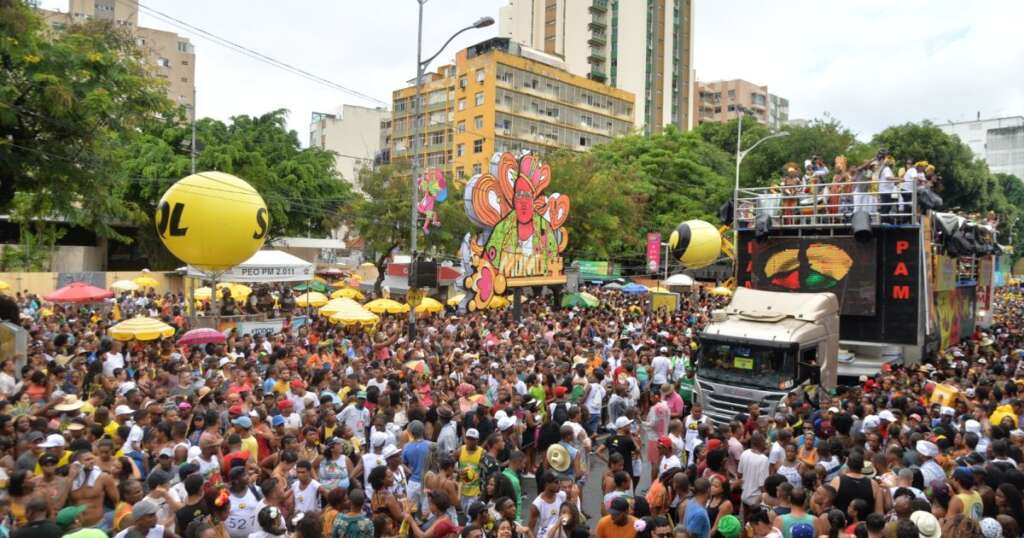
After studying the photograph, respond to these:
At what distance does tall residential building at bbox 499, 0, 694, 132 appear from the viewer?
83.0 m

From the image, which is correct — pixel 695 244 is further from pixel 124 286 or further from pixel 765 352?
pixel 124 286

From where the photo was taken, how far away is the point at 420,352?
1564 centimetres

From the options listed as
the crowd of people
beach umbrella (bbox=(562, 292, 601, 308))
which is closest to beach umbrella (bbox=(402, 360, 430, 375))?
the crowd of people

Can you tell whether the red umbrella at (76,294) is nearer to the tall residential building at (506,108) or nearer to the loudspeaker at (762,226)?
the loudspeaker at (762,226)

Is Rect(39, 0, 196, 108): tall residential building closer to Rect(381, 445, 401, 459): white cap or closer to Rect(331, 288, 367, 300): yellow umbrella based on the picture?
Rect(331, 288, 367, 300): yellow umbrella

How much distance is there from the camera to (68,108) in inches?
612

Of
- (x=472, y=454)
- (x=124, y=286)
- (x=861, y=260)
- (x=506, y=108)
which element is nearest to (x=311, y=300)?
(x=124, y=286)

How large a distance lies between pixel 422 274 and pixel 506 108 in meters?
50.8

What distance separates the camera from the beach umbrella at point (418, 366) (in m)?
13.8

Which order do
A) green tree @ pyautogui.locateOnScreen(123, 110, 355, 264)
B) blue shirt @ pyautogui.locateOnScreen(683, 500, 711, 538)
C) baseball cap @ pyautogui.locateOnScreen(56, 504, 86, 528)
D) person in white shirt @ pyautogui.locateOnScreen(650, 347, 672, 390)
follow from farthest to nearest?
1. green tree @ pyautogui.locateOnScreen(123, 110, 355, 264)
2. person in white shirt @ pyautogui.locateOnScreen(650, 347, 672, 390)
3. blue shirt @ pyautogui.locateOnScreen(683, 500, 711, 538)
4. baseball cap @ pyautogui.locateOnScreen(56, 504, 86, 528)

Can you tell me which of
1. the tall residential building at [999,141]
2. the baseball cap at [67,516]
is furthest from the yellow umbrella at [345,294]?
the tall residential building at [999,141]

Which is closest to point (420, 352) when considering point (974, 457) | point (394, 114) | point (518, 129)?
point (974, 457)

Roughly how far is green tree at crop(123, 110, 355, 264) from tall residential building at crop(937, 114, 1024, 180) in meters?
87.7

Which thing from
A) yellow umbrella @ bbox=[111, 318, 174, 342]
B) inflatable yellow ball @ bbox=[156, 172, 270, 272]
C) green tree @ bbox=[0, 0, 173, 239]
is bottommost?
yellow umbrella @ bbox=[111, 318, 174, 342]
